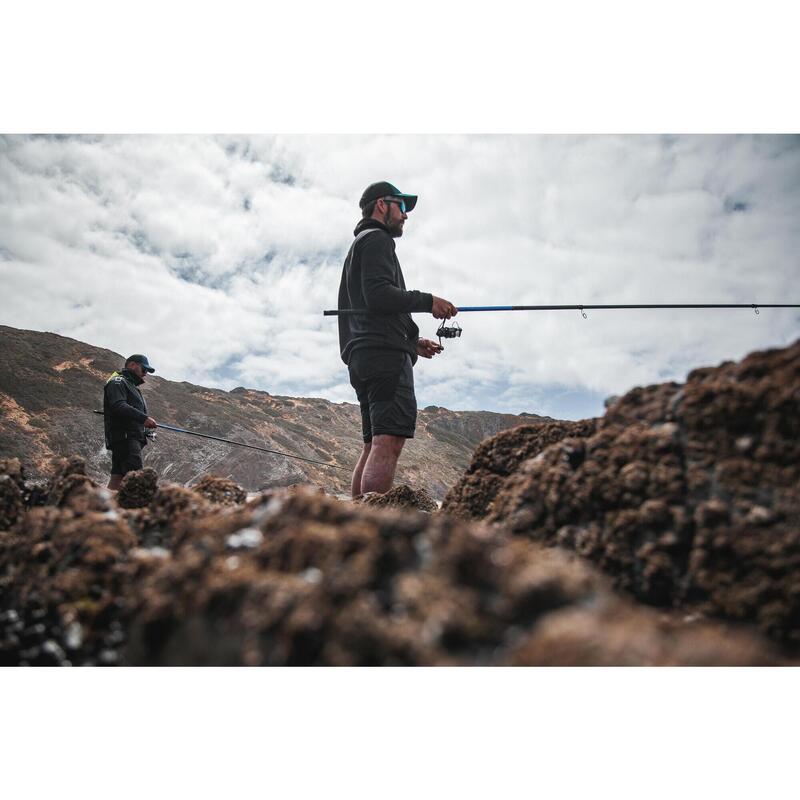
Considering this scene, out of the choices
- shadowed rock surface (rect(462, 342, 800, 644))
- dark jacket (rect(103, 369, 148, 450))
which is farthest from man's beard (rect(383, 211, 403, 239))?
dark jacket (rect(103, 369, 148, 450))

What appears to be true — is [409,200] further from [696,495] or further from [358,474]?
[696,495]

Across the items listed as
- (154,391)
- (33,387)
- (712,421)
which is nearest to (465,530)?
(712,421)

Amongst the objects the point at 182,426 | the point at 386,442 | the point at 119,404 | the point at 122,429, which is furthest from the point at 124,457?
the point at 182,426

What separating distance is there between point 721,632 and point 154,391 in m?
23.8

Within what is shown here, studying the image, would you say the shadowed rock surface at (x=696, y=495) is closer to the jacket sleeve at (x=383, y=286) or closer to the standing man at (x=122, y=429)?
the jacket sleeve at (x=383, y=286)

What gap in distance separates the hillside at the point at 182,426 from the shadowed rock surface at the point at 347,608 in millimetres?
12718

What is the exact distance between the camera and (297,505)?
1.30m

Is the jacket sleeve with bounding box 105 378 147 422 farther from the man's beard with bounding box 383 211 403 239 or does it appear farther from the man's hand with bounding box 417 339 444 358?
the man's beard with bounding box 383 211 403 239

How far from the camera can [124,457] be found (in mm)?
7594

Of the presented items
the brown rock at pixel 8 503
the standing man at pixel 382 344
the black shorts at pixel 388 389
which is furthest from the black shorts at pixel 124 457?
the brown rock at pixel 8 503

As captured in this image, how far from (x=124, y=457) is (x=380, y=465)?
207 inches

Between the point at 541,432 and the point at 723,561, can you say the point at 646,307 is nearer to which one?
the point at 541,432

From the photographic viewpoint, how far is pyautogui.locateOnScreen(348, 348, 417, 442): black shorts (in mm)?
3986

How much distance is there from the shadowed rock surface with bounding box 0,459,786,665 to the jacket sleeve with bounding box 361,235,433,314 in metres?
2.75
